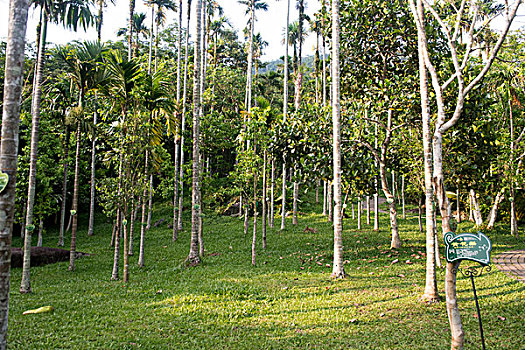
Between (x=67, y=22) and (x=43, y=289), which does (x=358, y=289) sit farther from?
(x=67, y=22)

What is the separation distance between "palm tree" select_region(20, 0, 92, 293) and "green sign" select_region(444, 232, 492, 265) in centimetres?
944

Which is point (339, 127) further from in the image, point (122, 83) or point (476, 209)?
point (476, 209)

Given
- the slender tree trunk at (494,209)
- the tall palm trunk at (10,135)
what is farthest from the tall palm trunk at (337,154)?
the slender tree trunk at (494,209)

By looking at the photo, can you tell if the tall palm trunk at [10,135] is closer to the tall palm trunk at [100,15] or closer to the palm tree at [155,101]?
the palm tree at [155,101]

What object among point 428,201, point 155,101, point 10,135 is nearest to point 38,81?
point 155,101

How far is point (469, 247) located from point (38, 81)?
35.8 ft

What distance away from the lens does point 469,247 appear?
4598mm

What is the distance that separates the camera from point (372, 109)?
40.0 feet

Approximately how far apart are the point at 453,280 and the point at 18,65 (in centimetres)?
622

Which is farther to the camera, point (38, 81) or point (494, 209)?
point (494, 209)

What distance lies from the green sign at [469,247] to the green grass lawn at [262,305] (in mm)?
1461

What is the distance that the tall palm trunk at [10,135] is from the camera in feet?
11.9

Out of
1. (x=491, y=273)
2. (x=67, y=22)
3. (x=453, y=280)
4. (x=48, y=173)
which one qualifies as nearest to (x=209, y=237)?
(x=48, y=173)

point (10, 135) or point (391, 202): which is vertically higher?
point (10, 135)
